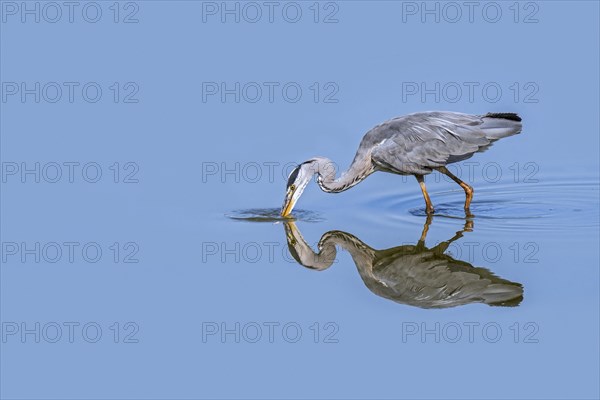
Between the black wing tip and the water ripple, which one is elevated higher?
the black wing tip

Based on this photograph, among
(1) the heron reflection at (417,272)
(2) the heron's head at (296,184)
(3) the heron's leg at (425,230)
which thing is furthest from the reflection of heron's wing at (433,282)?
(2) the heron's head at (296,184)

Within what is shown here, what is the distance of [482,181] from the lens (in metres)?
19.1

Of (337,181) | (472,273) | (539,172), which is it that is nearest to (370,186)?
(337,181)

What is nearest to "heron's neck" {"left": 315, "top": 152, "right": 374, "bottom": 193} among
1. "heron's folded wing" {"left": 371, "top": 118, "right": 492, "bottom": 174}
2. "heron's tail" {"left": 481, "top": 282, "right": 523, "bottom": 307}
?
"heron's folded wing" {"left": 371, "top": 118, "right": 492, "bottom": 174}

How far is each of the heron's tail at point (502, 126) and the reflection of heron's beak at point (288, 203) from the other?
3001mm

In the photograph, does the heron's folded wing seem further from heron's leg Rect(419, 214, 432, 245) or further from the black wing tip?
heron's leg Rect(419, 214, 432, 245)

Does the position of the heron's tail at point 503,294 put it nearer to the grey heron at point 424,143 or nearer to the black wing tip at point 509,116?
the grey heron at point 424,143

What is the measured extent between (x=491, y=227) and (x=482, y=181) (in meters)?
2.88

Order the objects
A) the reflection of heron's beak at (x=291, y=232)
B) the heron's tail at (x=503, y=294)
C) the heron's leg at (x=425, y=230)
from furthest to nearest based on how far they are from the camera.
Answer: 1. the reflection of heron's beak at (x=291, y=232)
2. the heron's leg at (x=425, y=230)
3. the heron's tail at (x=503, y=294)

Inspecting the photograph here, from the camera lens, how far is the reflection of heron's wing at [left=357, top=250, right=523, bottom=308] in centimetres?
1352

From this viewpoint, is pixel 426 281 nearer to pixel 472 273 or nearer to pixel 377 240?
pixel 472 273

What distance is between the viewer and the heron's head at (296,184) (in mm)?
17359

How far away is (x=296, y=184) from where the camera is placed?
57.2 ft

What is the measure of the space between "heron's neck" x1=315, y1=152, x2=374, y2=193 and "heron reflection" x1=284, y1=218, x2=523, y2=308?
3.56 ft
